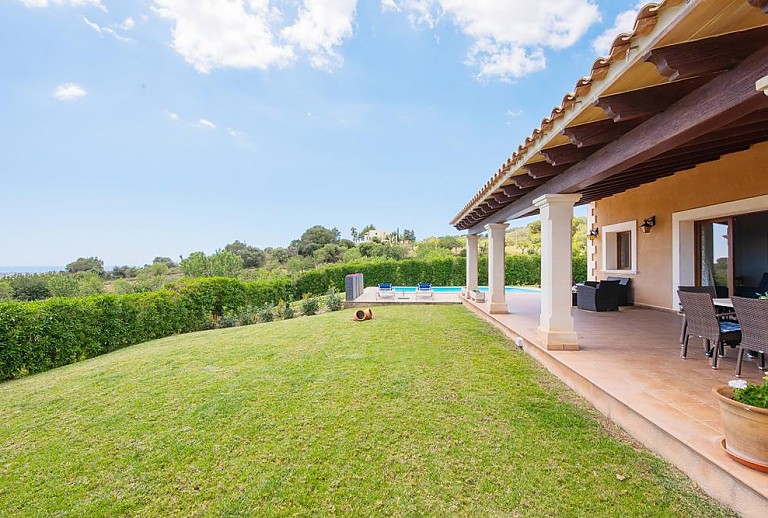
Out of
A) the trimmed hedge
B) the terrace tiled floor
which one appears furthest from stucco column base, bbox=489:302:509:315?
the trimmed hedge

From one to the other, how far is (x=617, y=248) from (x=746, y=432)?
10870mm

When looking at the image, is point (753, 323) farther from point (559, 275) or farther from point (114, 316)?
point (114, 316)

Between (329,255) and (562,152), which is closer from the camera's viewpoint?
(562,152)

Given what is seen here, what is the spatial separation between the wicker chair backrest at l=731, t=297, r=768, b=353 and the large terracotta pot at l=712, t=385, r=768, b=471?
201 cm

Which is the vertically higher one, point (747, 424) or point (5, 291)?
point (747, 424)

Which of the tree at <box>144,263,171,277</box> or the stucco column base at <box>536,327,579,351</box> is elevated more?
the tree at <box>144,263,171,277</box>

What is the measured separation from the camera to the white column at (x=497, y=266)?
33.0 ft

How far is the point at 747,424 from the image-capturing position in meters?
2.52

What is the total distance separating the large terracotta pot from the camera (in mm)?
2467

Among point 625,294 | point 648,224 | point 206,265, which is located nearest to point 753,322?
point 648,224

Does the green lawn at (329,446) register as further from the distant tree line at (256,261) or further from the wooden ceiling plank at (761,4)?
the distant tree line at (256,261)

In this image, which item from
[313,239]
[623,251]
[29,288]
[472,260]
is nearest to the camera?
[623,251]

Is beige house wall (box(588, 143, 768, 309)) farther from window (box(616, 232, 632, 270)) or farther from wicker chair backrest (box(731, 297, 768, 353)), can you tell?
wicker chair backrest (box(731, 297, 768, 353))

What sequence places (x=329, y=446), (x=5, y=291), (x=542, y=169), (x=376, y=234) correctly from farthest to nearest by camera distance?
(x=376, y=234)
(x=5, y=291)
(x=542, y=169)
(x=329, y=446)
